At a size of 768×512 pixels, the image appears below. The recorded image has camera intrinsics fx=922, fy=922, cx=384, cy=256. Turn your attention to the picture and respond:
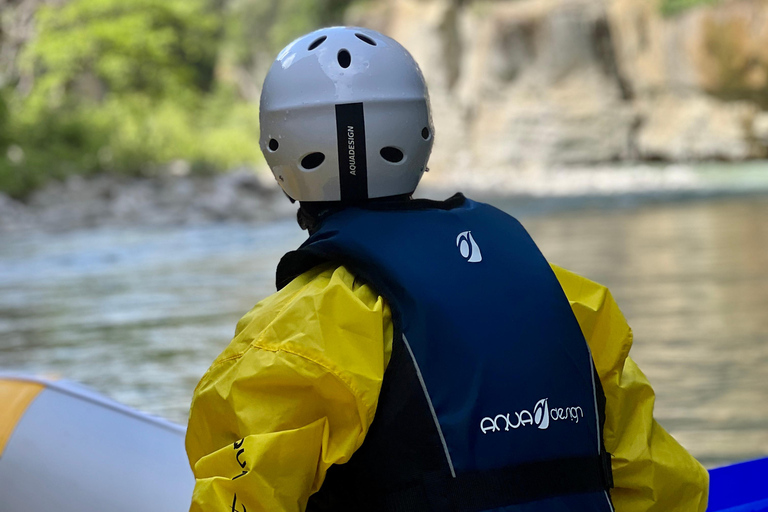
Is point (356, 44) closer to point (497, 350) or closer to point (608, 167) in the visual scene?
point (497, 350)

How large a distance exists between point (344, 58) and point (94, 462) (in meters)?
0.97

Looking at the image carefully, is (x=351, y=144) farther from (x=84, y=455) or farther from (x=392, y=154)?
(x=84, y=455)

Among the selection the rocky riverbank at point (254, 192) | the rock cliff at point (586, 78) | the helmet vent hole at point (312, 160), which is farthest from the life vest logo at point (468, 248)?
the rock cliff at point (586, 78)

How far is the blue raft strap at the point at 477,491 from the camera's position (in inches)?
36.8

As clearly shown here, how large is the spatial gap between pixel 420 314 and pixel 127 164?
19.3 metres

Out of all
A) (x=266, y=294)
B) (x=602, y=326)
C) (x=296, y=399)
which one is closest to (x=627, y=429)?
(x=602, y=326)

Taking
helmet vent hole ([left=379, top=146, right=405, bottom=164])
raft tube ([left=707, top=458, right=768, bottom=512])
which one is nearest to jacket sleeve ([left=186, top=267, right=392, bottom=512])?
helmet vent hole ([left=379, top=146, right=405, bottom=164])

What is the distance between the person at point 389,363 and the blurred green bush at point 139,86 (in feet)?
54.4

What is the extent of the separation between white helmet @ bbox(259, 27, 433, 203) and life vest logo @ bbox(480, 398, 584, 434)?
33 cm

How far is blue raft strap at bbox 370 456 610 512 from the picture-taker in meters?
0.93

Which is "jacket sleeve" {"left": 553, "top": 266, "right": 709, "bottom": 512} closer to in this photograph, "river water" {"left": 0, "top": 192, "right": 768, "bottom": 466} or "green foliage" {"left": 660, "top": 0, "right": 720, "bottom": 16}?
"river water" {"left": 0, "top": 192, "right": 768, "bottom": 466}

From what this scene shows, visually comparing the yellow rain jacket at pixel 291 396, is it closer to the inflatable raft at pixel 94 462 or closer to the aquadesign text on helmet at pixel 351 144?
the aquadesign text on helmet at pixel 351 144

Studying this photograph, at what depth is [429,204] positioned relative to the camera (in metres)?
1.07

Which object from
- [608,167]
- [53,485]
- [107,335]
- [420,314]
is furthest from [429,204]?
[608,167]
